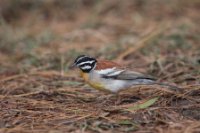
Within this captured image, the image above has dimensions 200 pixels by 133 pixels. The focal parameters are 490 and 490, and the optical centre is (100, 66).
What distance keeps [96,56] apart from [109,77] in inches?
96.2

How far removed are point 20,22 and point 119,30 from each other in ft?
8.20

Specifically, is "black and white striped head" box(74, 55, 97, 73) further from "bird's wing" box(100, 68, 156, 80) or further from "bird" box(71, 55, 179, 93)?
"bird's wing" box(100, 68, 156, 80)

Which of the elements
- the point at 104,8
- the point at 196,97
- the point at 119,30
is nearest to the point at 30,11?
the point at 104,8

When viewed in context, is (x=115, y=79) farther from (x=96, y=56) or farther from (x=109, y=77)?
(x=96, y=56)

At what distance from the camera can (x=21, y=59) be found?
8.76 metres

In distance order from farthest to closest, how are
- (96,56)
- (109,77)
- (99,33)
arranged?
(99,33)
(96,56)
(109,77)

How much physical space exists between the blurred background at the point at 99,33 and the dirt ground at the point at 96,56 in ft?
0.06

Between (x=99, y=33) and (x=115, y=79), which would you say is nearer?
(x=115, y=79)

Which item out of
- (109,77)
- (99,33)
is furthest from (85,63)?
(99,33)

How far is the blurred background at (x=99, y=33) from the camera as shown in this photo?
8383mm

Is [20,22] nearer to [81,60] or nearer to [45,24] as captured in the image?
[45,24]

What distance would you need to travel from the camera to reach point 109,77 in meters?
6.40

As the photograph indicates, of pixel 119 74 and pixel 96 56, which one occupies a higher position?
pixel 96 56

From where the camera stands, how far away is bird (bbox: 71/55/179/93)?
638 cm
